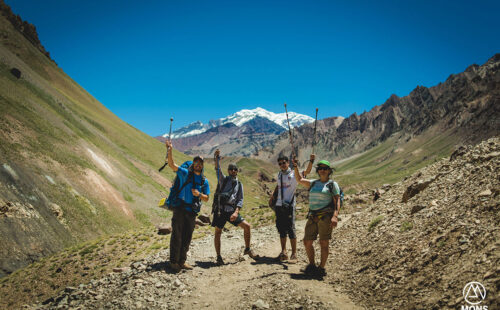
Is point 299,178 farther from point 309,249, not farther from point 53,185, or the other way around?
point 53,185

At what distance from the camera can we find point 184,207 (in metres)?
8.84

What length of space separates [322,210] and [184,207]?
437cm

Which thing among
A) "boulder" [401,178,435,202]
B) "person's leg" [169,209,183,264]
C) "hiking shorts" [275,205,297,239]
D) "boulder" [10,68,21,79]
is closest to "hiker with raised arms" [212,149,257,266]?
"person's leg" [169,209,183,264]

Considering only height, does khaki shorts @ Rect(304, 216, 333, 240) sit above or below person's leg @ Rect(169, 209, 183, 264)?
above

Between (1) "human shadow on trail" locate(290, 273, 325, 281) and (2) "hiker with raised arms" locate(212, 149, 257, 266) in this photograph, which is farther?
(2) "hiker with raised arms" locate(212, 149, 257, 266)

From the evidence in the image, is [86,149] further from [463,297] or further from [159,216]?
[463,297]

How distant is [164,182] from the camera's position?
1797 inches

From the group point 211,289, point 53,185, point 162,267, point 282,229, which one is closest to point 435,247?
point 282,229

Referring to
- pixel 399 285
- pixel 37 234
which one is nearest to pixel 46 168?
pixel 37 234

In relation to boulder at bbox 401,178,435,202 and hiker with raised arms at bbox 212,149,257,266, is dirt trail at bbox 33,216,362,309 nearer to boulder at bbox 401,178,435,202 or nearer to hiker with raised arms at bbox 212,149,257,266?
hiker with raised arms at bbox 212,149,257,266

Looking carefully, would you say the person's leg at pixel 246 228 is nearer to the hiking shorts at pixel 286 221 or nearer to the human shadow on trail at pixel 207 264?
the human shadow on trail at pixel 207 264

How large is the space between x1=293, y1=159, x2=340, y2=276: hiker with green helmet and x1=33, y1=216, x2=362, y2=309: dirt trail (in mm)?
844

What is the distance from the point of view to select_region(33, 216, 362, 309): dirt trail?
6.45m

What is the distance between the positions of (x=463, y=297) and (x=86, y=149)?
121ft
